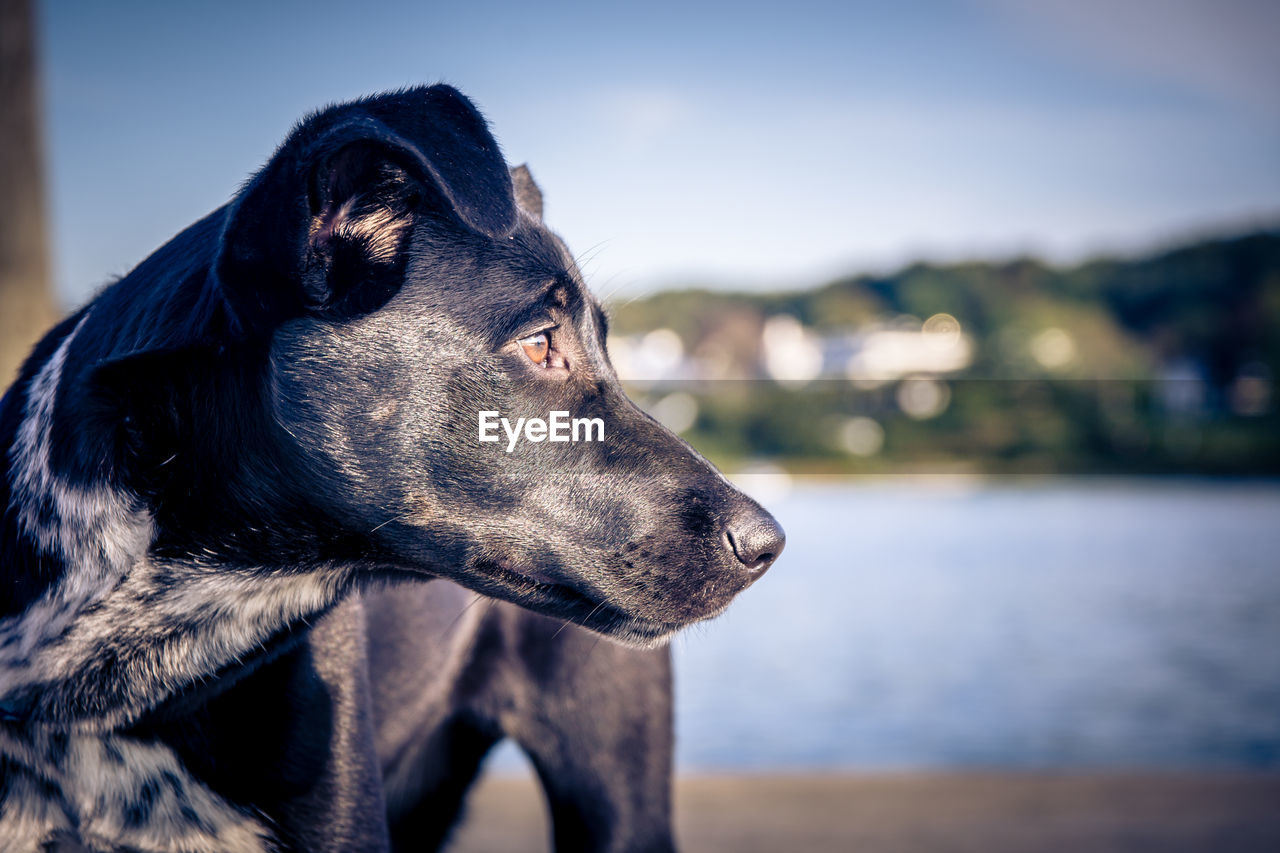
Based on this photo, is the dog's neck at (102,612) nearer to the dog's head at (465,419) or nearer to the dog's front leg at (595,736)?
the dog's head at (465,419)

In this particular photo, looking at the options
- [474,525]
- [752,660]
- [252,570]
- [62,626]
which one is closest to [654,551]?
[474,525]

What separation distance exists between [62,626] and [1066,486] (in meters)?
38.7

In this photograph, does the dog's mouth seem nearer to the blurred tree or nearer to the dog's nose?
the dog's nose

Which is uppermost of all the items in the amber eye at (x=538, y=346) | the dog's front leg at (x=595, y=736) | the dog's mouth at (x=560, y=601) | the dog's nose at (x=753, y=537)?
the amber eye at (x=538, y=346)

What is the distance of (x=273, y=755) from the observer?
1.57m

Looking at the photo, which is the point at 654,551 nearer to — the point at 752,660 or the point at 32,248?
the point at 32,248

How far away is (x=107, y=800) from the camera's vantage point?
1.51 metres

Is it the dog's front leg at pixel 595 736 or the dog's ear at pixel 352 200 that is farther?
the dog's front leg at pixel 595 736

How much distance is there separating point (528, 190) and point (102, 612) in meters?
1.03

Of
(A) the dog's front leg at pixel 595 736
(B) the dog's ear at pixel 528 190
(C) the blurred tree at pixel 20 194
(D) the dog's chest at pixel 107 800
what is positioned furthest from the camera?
(C) the blurred tree at pixel 20 194

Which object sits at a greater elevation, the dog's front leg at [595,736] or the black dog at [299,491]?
the black dog at [299,491]

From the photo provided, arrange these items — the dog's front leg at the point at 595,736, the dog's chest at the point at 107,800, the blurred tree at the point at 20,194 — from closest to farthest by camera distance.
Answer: the dog's chest at the point at 107,800
the dog's front leg at the point at 595,736
the blurred tree at the point at 20,194

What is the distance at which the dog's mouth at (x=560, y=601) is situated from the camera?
1.56 meters

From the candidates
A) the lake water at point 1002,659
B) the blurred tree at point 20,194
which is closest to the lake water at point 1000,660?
the lake water at point 1002,659
